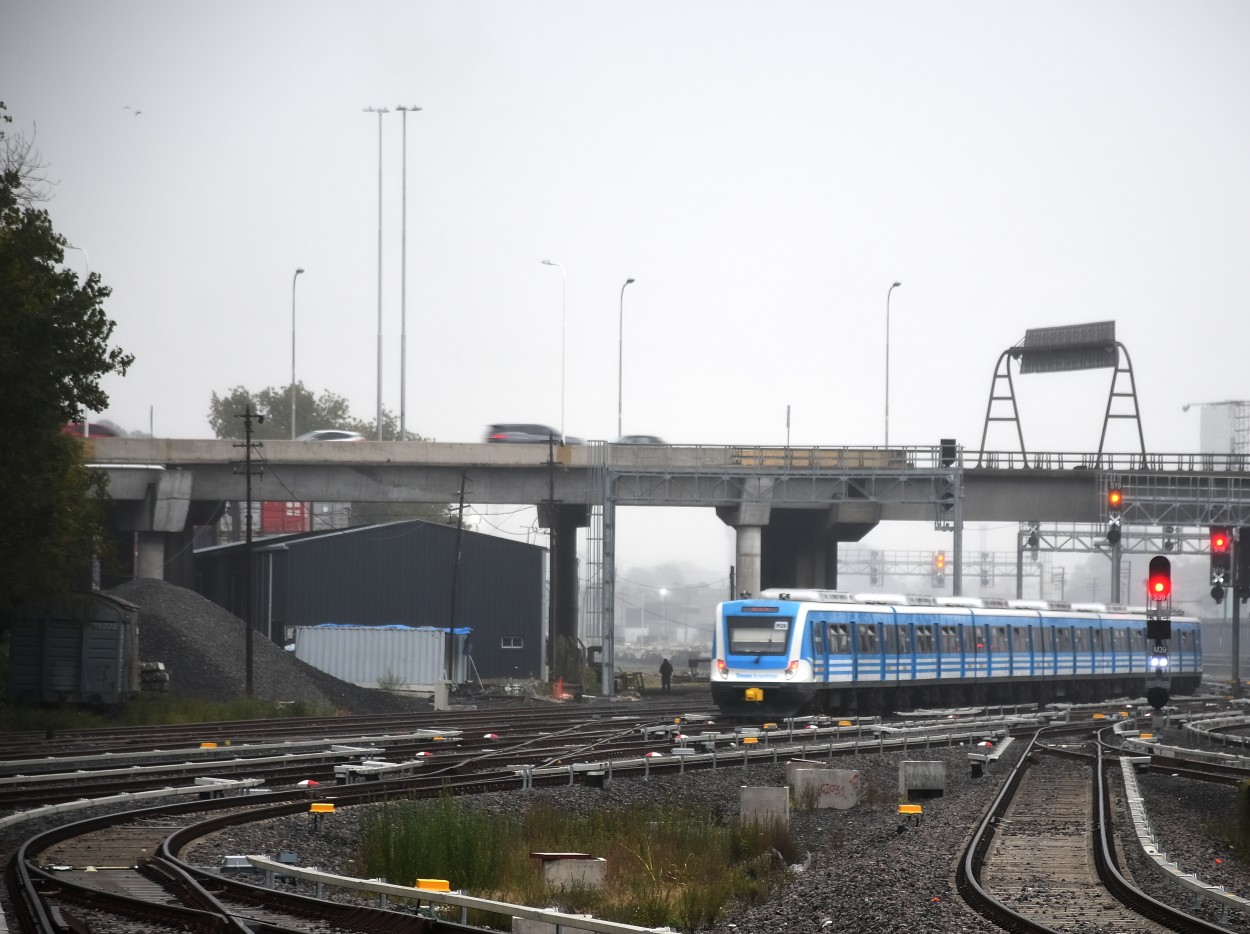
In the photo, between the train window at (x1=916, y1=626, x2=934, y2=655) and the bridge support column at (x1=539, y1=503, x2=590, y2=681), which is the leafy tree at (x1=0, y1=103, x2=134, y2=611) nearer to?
the train window at (x1=916, y1=626, x2=934, y2=655)

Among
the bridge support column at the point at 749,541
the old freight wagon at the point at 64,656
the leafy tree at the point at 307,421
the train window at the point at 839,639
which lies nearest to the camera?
the train window at the point at 839,639

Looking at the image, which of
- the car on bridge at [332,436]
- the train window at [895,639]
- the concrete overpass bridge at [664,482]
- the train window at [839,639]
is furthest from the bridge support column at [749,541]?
the train window at [839,639]

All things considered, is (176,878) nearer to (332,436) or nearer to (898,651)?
(898,651)

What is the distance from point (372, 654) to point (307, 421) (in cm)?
8412

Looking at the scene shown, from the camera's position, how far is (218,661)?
4403cm

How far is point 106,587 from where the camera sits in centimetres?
6053

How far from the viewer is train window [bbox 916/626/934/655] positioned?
1505 inches

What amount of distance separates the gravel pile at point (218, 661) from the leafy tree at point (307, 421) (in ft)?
260

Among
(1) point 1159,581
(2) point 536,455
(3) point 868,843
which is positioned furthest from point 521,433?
(3) point 868,843

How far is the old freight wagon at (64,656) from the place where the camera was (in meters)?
35.9

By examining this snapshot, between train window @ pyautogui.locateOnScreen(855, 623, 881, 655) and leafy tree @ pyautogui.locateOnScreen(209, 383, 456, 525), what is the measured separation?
93256 mm

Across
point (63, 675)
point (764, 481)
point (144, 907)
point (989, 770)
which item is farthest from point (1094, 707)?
point (144, 907)

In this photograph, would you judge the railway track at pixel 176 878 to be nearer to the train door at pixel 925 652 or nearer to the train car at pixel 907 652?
the train car at pixel 907 652

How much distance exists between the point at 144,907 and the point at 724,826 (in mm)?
8748
